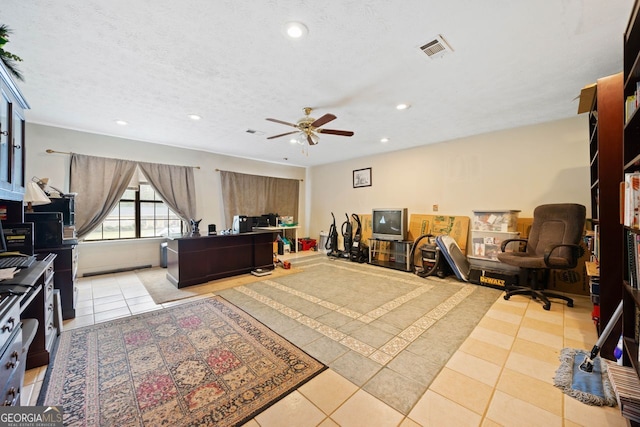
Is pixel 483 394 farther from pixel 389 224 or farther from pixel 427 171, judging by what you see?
pixel 427 171

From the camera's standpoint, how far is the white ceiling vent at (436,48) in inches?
77.3

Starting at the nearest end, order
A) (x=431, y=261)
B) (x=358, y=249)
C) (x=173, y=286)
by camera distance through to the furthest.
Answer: (x=173, y=286)
(x=431, y=261)
(x=358, y=249)

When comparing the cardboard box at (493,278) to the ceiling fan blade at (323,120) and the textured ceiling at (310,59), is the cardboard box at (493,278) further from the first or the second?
the ceiling fan blade at (323,120)

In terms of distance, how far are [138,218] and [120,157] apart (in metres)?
1.24

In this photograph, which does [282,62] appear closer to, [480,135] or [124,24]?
[124,24]

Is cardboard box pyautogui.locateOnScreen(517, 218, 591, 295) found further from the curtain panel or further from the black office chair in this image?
the curtain panel

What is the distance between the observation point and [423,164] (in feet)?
17.2

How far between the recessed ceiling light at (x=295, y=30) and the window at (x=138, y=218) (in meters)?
4.74

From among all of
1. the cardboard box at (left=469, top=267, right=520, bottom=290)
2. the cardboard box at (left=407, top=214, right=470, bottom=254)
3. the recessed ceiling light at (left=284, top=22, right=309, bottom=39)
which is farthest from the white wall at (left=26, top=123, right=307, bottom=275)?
the cardboard box at (left=469, top=267, right=520, bottom=290)

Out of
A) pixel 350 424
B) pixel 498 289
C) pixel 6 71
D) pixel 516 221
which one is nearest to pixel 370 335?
pixel 350 424

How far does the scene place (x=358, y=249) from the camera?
5.74m

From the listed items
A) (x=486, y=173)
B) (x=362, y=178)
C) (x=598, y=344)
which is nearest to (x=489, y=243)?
(x=486, y=173)

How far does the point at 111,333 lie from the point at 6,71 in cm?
233

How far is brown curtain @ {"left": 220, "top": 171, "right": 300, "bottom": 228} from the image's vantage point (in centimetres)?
611
